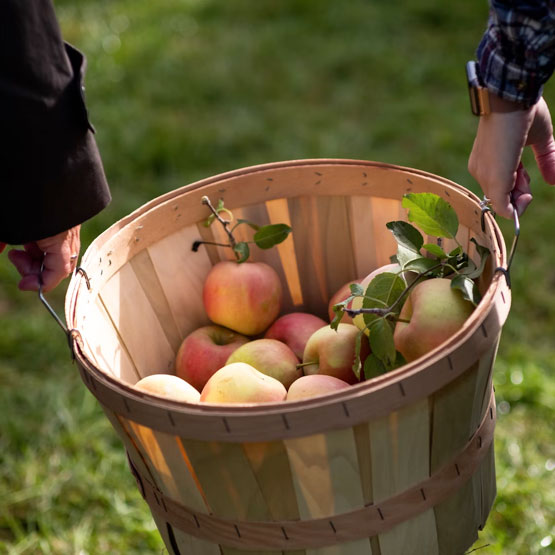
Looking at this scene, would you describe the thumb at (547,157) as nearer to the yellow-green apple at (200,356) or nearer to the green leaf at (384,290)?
the green leaf at (384,290)

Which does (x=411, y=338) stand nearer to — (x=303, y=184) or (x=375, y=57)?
(x=303, y=184)

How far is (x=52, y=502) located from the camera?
1.80 metres

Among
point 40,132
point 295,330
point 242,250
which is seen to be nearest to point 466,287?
point 295,330

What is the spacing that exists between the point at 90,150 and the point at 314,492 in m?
0.68

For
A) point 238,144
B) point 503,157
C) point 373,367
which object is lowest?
point 238,144

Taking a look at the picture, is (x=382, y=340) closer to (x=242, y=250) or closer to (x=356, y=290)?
(x=356, y=290)

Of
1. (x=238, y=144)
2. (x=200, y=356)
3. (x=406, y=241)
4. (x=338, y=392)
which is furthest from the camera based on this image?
(x=238, y=144)

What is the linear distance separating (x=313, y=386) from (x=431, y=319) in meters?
0.20

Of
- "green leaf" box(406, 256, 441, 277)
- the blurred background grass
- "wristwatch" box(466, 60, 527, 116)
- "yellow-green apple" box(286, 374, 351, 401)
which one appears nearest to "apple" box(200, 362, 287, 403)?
"yellow-green apple" box(286, 374, 351, 401)

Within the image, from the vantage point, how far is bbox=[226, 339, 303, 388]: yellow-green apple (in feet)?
4.09

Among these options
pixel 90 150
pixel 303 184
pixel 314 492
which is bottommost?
pixel 314 492

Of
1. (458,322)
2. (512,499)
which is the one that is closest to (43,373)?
(512,499)

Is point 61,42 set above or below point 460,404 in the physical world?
above

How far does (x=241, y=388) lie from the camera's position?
109 centimetres
